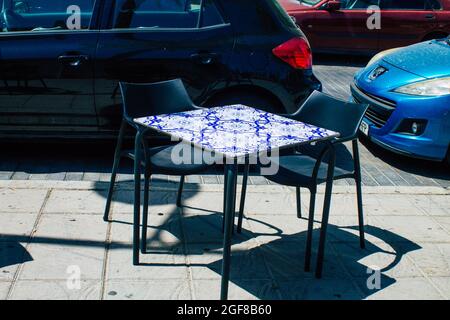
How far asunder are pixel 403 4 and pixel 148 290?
9.94m

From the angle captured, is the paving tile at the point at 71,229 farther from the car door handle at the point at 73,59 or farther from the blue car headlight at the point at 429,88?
the blue car headlight at the point at 429,88

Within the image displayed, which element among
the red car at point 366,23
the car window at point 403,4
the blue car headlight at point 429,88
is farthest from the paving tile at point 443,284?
the car window at point 403,4

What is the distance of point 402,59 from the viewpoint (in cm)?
719

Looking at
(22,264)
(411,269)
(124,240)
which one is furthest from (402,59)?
(22,264)

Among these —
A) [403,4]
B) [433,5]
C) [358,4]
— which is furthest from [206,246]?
[433,5]

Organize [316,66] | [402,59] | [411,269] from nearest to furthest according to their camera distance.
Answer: [411,269]
[402,59]
[316,66]

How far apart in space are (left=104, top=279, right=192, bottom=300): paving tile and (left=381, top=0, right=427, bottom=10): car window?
31.4ft

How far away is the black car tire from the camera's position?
6070 mm

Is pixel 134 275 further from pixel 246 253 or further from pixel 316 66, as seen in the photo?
pixel 316 66

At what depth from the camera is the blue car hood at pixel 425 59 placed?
6602mm

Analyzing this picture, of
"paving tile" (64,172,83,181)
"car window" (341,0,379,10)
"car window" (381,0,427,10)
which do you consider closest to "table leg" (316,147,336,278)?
"paving tile" (64,172,83,181)

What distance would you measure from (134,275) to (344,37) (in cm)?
907

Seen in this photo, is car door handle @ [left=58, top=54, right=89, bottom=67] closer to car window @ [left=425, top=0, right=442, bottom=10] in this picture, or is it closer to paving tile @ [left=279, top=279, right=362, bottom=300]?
paving tile @ [left=279, top=279, right=362, bottom=300]

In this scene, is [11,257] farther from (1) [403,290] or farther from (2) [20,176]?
(1) [403,290]
